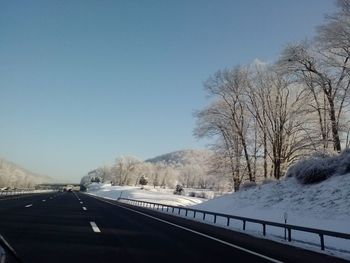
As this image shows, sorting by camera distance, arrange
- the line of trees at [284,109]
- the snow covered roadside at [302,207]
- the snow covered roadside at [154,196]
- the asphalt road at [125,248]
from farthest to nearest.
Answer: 1. the snow covered roadside at [154,196]
2. the line of trees at [284,109]
3. the snow covered roadside at [302,207]
4. the asphalt road at [125,248]

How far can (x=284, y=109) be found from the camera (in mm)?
46438

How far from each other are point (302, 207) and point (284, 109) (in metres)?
22.0

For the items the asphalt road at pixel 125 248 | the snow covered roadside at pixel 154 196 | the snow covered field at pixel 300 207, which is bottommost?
the asphalt road at pixel 125 248

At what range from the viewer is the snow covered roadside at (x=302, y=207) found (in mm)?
18188

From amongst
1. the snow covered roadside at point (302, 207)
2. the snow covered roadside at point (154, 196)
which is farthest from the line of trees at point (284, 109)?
the snow covered roadside at point (154, 196)

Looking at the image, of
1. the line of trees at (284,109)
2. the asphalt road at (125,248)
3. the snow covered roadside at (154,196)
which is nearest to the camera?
the asphalt road at (125,248)

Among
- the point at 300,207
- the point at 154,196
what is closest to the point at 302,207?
the point at 300,207

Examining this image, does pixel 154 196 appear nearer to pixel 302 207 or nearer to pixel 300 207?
pixel 300 207

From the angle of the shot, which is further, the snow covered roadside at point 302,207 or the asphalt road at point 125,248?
the snow covered roadside at point 302,207

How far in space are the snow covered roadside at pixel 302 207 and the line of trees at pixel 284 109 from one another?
574 cm

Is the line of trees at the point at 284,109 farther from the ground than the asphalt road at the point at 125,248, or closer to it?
farther from the ground

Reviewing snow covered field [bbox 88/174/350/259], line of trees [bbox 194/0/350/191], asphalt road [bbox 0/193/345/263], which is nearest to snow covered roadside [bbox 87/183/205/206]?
line of trees [bbox 194/0/350/191]

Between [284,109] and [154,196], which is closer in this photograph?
[284,109]

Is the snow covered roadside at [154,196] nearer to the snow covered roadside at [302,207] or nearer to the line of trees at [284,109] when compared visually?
the line of trees at [284,109]
